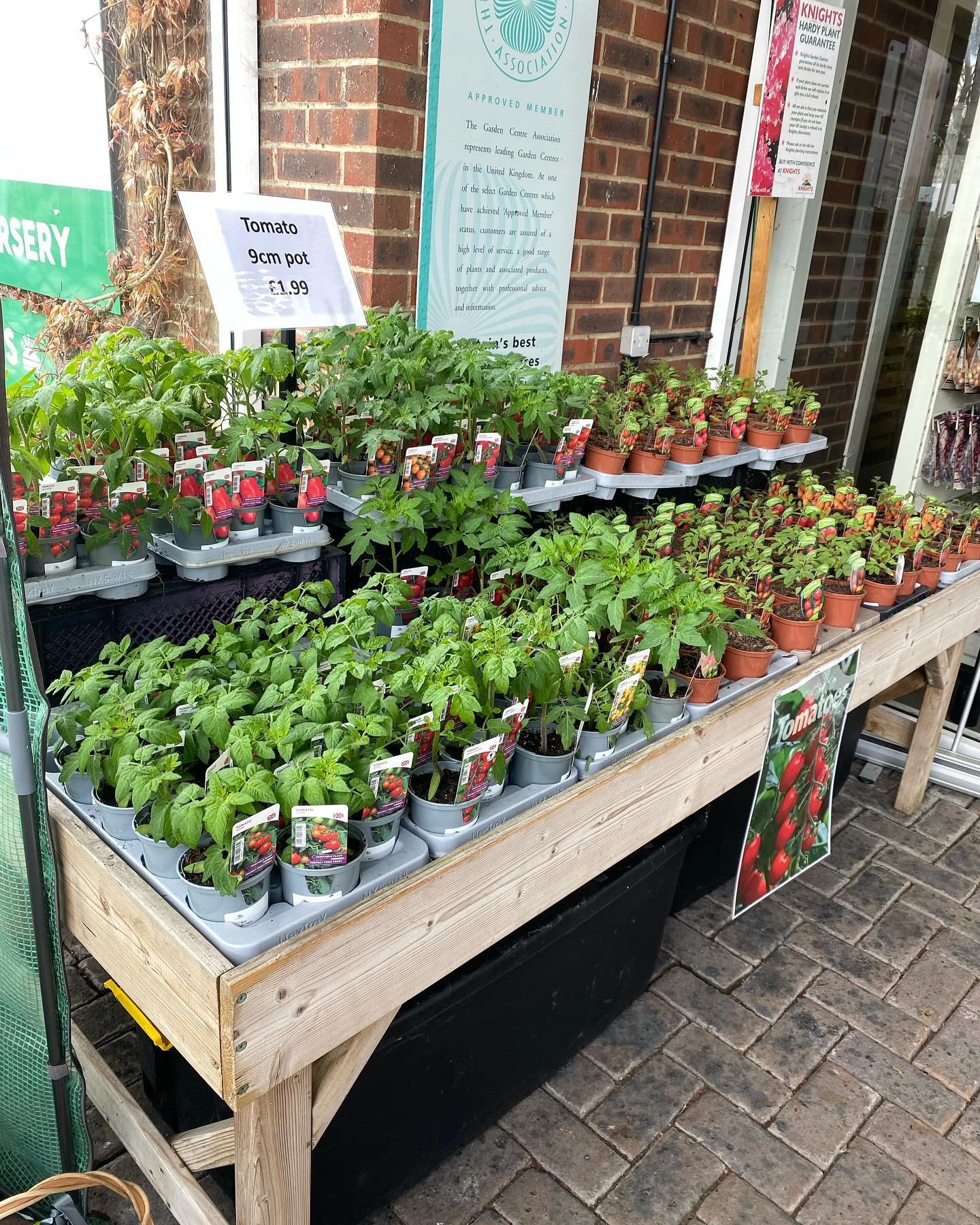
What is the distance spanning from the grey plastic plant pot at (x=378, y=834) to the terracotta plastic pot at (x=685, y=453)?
167 cm

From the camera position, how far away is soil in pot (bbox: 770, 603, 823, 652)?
2.34m

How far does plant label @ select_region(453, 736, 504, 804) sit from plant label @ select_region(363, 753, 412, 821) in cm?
9

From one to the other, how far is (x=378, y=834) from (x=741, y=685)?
3.45 ft

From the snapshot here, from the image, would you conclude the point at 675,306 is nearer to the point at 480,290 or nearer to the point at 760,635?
the point at 480,290

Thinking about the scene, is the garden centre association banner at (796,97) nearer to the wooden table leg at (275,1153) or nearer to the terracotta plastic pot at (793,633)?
the terracotta plastic pot at (793,633)

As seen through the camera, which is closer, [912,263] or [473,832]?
[473,832]

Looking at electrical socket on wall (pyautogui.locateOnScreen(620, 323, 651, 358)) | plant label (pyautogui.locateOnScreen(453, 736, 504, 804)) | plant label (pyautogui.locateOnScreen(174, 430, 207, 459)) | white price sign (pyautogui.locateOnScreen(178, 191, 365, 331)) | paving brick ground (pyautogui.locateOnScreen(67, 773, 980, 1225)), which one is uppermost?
white price sign (pyautogui.locateOnScreen(178, 191, 365, 331))

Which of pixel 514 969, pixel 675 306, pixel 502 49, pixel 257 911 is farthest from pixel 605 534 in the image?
pixel 675 306

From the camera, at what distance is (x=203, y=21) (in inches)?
106

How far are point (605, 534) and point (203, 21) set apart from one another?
1.92 meters

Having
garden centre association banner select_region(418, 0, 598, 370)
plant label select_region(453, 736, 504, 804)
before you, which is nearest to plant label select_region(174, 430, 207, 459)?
plant label select_region(453, 736, 504, 804)

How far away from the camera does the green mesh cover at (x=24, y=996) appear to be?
1379mm

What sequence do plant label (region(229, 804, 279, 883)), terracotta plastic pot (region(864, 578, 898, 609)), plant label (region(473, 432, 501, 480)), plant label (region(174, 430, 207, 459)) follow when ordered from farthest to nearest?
terracotta plastic pot (region(864, 578, 898, 609)) < plant label (region(473, 432, 501, 480)) < plant label (region(174, 430, 207, 459)) < plant label (region(229, 804, 279, 883))

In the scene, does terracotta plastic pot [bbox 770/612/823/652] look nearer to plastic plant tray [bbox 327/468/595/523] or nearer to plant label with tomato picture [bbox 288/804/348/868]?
plastic plant tray [bbox 327/468/595/523]
